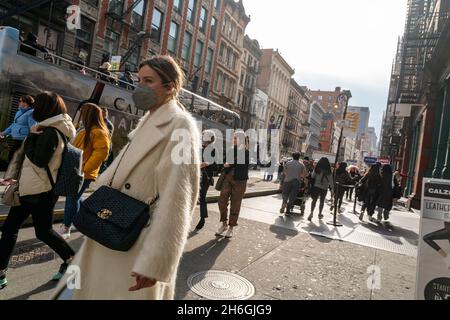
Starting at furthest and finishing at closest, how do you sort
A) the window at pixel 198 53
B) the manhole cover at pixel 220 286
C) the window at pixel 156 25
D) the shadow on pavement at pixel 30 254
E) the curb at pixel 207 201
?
the window at pixel 198 53 < the window at pixel 156 25 < the curb at pixel 207 201 < the shadow on pavement at pixel 30 254 < the manhole cover at pixel 220 286

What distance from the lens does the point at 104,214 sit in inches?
70.9

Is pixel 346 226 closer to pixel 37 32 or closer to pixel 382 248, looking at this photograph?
pixel 382 248

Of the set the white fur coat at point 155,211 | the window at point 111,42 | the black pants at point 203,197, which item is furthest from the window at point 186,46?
the white fur coat at point 155,211

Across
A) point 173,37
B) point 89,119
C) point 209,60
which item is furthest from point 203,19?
point 89,119

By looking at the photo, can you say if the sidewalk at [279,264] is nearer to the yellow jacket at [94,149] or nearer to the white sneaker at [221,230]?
the white sneaker at [221,230]

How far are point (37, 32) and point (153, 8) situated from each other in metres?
11.1

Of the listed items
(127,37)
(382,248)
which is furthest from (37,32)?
(382,248)

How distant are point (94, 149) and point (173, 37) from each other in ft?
87.9

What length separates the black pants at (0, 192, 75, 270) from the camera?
11.0 feet

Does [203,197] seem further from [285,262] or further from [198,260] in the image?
[285,262]

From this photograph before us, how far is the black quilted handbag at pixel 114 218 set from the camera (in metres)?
1.73

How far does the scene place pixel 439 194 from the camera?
134 inches

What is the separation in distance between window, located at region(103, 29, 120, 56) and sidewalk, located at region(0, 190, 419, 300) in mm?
18211

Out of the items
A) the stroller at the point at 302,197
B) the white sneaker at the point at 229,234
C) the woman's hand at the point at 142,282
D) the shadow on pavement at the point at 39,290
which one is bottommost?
the shadow on pavement at the point at 39,290
